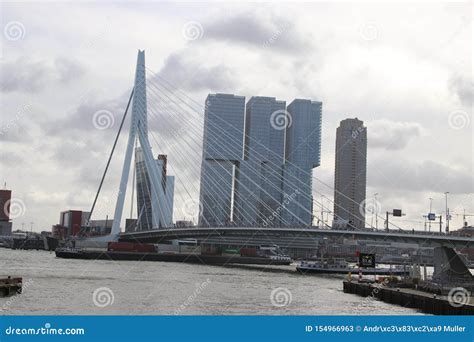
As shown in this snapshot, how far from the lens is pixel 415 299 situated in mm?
36688

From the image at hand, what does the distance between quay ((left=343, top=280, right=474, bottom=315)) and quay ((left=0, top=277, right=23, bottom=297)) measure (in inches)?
845

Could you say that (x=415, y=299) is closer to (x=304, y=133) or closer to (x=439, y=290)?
(x=439, y=290)

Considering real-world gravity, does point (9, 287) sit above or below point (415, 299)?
below

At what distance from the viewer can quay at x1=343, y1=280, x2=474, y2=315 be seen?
3120cm

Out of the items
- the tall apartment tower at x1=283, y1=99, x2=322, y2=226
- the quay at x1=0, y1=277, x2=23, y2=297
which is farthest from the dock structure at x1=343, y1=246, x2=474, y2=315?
the tall apartment tower at x1=283, y1=99, x2=322, y2=226

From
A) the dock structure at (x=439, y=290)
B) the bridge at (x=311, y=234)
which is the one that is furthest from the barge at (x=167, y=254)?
the dock structure at (x=439, y=290)

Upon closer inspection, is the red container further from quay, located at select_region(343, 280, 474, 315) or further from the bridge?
quay, located at select_region(343, 280, 474, 315)

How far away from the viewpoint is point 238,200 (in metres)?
149

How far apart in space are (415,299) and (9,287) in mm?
22020

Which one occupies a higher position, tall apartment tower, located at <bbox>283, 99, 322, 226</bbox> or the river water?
tall apartment tower, located at <bbox>283, 99, 322, 226</bbox>

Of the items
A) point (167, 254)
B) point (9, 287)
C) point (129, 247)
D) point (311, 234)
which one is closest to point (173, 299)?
point (9, 287)

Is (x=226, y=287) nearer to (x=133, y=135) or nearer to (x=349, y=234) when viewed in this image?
(x=349, y=234)

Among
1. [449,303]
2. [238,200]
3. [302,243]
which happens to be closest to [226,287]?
[449,303]
